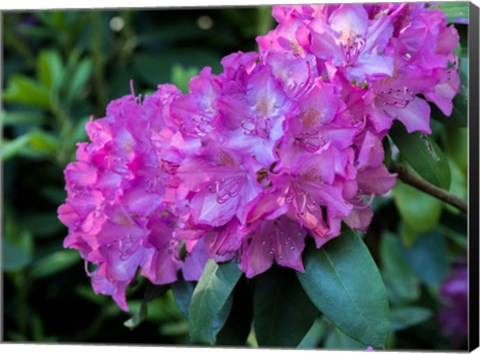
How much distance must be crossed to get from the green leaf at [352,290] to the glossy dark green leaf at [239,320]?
0.51ft

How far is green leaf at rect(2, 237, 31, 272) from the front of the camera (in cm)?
207

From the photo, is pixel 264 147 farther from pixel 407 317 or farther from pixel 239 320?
pixel 407 317

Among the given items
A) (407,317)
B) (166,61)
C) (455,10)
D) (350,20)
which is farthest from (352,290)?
(166,61)

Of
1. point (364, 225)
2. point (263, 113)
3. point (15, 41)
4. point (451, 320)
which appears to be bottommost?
point (451, 320)

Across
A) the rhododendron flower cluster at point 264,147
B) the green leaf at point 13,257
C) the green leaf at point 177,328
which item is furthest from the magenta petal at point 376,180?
the green leaf at point 13,257

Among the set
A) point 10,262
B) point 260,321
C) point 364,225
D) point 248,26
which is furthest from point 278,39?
point 248,26

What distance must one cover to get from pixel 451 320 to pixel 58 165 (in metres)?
1.10

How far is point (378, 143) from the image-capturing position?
37.5 inches

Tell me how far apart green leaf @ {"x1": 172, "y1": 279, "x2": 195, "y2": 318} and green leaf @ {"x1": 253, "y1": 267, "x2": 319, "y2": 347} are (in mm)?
96

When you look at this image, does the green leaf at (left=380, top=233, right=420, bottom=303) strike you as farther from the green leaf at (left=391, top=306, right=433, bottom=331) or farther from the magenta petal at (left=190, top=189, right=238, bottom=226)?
the magenta petal at (left=190, top=189, right=238, bottom=226)

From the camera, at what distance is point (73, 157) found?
2.22 metres

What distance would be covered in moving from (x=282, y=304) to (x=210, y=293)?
0.11 m

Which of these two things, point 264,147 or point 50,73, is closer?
point 264,147

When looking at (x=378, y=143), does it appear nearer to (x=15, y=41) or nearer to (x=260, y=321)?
(x=260, y=321)
